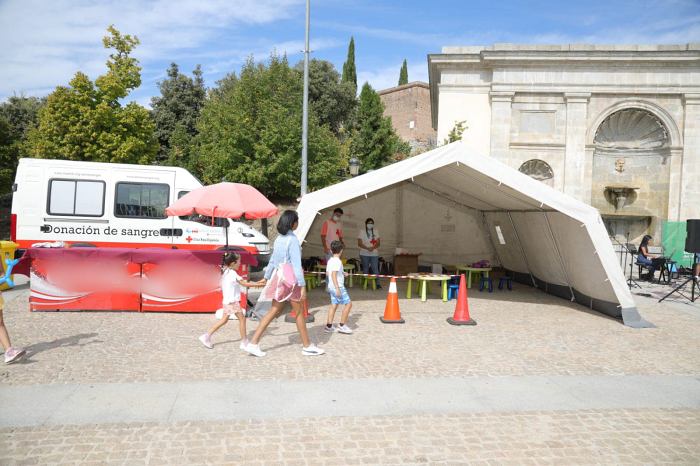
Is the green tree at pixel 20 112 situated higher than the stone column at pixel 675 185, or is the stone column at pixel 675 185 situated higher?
the green tree at pixel 20 112

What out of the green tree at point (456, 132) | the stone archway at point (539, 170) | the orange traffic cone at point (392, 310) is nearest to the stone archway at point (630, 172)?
the stone archway at point (539, 170)

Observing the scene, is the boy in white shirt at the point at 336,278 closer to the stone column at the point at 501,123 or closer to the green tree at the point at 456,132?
the green tree at the point at 456,132

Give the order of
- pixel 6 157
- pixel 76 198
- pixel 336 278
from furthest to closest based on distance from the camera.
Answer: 1. pixel 6 157
2. pixel 76 198
3. pixel 336 278

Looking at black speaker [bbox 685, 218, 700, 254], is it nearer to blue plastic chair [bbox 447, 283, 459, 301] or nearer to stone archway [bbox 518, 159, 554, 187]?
blue plastic chair [bbox 447, 283, 459, 301]

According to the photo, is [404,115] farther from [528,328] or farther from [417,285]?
[528,328]

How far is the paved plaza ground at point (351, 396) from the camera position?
4.05m

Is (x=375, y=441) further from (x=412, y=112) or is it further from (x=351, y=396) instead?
(x=412, y=112)

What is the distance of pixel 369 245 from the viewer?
11.9 metres

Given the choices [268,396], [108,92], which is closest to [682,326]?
[268,396]

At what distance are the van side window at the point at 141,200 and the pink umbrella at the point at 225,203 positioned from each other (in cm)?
359

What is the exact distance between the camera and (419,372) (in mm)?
6023

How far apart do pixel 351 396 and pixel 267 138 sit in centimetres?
2349

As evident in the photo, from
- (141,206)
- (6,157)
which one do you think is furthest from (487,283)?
(6,157)

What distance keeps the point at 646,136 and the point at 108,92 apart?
1015 inches
